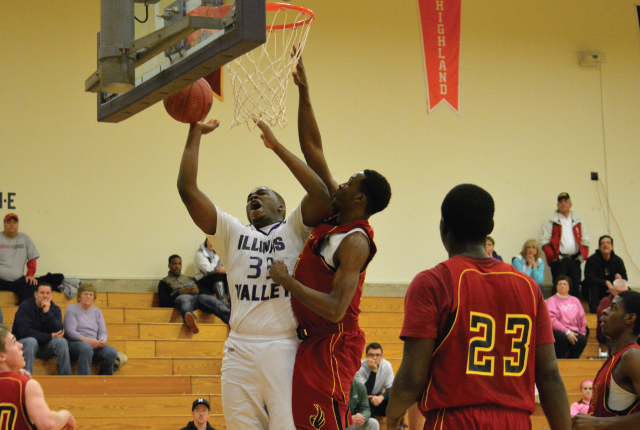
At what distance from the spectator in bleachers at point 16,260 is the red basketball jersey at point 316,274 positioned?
718 cm

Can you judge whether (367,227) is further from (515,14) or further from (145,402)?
(515,14)

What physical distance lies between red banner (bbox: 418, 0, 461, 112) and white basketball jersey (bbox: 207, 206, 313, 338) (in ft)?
31.1

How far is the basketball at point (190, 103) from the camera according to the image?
166 inches

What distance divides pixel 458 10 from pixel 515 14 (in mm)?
1265

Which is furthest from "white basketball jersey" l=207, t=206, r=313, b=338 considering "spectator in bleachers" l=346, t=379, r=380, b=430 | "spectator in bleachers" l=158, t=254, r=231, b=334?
"spectator in bleachers" l=158, t=254, r=231, b=334

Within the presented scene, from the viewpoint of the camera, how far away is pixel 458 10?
13508 mm

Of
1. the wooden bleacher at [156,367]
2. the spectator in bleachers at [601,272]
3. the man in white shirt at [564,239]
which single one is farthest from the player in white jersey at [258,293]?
the man in white shirt at [564,239]

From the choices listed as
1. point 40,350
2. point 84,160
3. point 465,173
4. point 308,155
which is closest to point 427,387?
point 308,155

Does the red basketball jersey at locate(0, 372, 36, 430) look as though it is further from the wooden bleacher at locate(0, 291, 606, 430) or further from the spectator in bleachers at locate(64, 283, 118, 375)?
the spectator in bleachers at locate(64, 283, 118, 375)

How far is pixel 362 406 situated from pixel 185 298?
3563 millimetres

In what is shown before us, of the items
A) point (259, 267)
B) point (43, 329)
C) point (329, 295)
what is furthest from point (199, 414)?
point (329, 295)

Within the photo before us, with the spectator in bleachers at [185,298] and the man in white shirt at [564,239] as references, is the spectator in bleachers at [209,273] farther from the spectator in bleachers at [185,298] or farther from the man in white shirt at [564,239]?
the man in white shirt at [564,239]

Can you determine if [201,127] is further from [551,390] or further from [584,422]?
[584,422]

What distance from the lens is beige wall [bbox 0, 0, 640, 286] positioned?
448 inches
